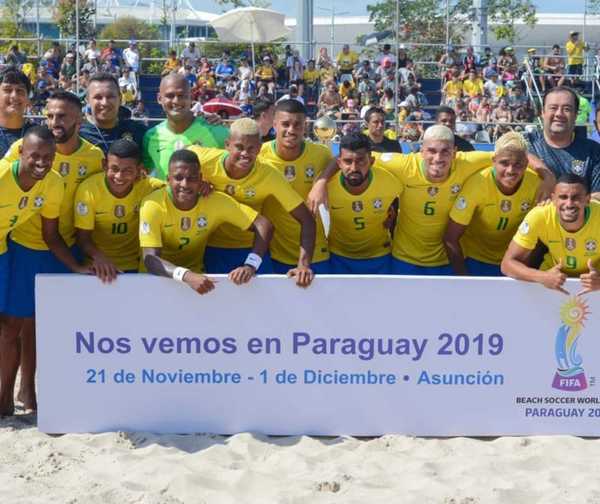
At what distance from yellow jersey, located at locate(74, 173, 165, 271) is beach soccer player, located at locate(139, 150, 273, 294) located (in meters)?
0.24

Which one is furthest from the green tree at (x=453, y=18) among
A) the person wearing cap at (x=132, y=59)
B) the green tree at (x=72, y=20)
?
the person wearing cap at (x=132, y=59)

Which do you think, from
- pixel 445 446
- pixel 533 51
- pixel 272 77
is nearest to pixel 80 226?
pixel 445 446

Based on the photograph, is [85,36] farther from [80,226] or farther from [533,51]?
[80,226]

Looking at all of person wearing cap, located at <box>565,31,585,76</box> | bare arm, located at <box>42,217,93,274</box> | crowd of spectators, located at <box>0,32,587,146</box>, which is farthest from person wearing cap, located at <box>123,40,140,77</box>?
bare arm, located at <box>42,217,93,274</box>

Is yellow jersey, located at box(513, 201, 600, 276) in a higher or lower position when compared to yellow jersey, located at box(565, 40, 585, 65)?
lower

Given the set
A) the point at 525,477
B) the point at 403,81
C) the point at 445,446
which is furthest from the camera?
the point at 403,81

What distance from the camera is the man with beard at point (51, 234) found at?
625 centimetres

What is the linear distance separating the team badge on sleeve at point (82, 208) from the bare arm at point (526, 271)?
2642mm

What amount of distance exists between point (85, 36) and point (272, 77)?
13.6 metres

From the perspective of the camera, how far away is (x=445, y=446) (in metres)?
5.82

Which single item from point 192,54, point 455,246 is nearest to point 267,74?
point 192,54

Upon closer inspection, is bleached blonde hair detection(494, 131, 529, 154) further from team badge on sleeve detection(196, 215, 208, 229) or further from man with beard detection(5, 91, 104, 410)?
man with beard detection(5, 91, 104, 410)

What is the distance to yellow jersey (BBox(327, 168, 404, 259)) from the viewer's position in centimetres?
670

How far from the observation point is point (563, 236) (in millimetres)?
5980
